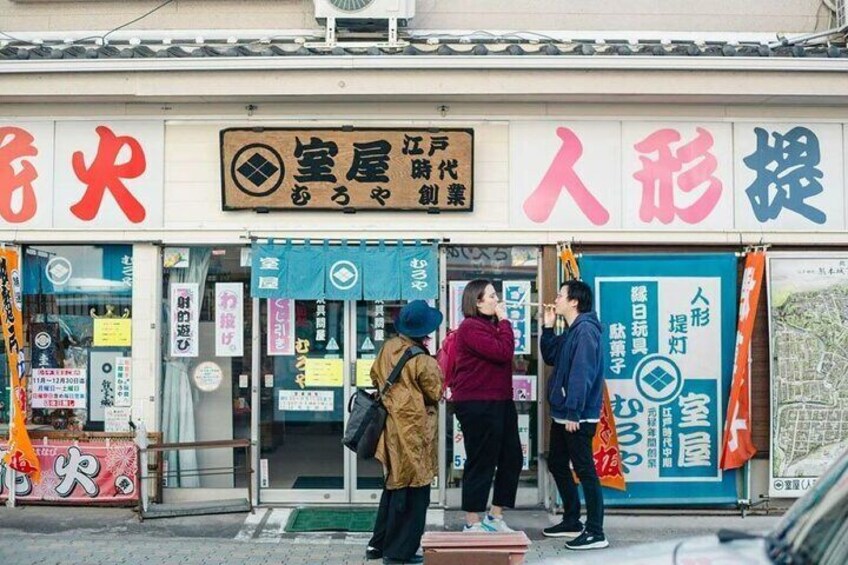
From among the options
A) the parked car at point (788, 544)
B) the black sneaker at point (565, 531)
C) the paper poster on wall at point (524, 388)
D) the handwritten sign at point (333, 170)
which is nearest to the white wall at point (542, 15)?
the handwritten sign at point (333, 170)

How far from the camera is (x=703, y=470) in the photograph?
9297mm

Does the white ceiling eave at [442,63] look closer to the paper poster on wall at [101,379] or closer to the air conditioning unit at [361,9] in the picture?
the air conditioning unit at [361,9]

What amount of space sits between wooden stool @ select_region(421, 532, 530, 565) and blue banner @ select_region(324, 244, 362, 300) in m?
4.05

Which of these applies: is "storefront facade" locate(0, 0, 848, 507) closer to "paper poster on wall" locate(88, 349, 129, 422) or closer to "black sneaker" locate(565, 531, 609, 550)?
"paper poster on wall" locate(88, 349, 129, 422)

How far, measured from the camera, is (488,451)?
322 inches

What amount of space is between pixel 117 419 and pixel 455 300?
373 cm

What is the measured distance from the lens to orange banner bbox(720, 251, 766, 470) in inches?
359

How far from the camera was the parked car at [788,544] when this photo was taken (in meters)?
3.32

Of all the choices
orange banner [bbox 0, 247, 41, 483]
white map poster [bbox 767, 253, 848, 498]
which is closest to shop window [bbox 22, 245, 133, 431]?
orange banner [bbox 0, 247, 41, 483]

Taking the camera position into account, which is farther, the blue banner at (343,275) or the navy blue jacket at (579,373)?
the blue banner at (343,275)

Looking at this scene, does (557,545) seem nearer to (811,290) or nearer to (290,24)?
(811,290)

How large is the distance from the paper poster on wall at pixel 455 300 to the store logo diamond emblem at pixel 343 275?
99cm

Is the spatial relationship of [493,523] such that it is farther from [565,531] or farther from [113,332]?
[113,332]

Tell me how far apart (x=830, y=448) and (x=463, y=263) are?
4.17 m
